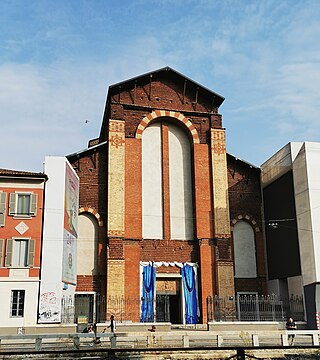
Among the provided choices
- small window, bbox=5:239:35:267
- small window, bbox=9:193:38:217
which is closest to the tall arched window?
small window, bbox=9:193:38:217

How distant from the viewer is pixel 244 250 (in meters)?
32.6

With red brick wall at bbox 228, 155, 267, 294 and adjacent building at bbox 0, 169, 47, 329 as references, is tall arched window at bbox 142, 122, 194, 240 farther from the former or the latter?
adjacent building at bbox 0, 169, 47, 329

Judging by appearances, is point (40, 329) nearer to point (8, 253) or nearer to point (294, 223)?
point (8, 253)

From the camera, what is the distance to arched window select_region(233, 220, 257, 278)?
32.1m

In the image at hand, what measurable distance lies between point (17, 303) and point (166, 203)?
12032mm

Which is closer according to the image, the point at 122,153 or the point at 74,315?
the point at 74,315

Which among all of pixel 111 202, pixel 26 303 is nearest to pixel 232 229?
pixel 111 202

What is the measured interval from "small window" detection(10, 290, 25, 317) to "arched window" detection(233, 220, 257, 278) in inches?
589

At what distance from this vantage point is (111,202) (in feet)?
97.5

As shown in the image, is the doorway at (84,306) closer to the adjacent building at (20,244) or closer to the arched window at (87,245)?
the arched window at (87,245)

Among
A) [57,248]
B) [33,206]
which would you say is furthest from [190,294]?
[33,206]

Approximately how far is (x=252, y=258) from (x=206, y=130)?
9.62m

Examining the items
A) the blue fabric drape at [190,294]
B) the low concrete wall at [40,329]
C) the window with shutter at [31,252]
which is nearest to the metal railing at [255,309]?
the blue fabric drape at [190,294]

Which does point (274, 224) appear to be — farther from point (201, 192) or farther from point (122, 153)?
point (122, 153)
